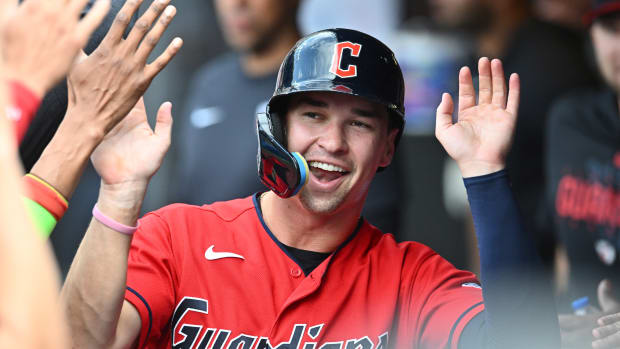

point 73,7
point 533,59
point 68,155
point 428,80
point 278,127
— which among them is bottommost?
point 428,80

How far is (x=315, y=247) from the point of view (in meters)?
2.72

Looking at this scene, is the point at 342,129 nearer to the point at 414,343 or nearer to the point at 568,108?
the point at 414,343

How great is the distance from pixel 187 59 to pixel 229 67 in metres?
1.45

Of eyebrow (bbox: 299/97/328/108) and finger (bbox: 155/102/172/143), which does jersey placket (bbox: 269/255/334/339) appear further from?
finger (bbox: 155/102/172/143)

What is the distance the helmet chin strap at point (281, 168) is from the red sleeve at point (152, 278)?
347 mm

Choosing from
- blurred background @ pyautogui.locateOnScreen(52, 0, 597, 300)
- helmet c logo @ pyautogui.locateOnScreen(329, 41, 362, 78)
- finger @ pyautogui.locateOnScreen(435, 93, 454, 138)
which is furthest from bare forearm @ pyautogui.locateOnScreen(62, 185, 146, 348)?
blurred background @ pyautogui.locateOnScreen(52, 0, 597, 300)

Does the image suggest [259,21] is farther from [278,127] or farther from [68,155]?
[68,155]

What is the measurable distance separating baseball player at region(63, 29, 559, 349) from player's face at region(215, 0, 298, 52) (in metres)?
1.43

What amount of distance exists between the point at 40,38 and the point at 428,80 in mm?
4441

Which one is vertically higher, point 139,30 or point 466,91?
point 139,30

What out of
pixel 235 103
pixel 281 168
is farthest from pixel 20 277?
pixel 235 103

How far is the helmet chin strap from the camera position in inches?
97.5

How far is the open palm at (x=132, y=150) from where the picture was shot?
88.7 inches

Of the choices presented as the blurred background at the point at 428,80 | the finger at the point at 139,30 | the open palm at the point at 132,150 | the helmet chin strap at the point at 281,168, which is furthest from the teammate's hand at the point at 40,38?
the blurred background at the point at 428,80
